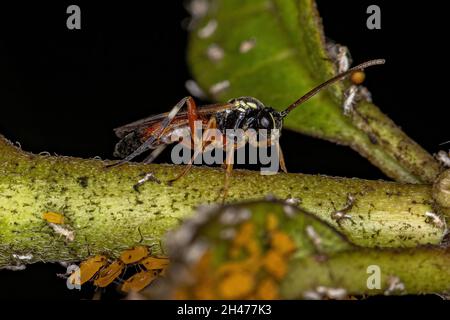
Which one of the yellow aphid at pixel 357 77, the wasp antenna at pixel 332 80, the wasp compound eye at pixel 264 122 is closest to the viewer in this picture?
the wasp antenna at pixel 332 80

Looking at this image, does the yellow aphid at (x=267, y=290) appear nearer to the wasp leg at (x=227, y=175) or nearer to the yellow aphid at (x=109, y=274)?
the wasp leg at (x=227, y=175)

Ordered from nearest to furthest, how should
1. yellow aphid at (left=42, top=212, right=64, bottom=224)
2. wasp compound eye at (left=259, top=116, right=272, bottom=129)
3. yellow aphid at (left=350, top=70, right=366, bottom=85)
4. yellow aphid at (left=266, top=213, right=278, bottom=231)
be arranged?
yellow aphid at (left=266, top=213, right=278, bottom=231)
yellow aphid at (left=42, top=212, right=64, bottom=224)
yellow aphid at (left=350, top=70, right=366, bottom=85)
wasp compound eye at (left=259, top=116, right=272, bottom=129)

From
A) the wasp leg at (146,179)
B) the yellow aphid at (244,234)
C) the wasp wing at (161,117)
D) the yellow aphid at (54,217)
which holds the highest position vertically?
the wasp wing at (161,117)

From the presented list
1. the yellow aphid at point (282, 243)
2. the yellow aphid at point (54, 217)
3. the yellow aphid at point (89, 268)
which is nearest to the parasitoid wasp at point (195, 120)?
the yellow aphid at point (89, 268)

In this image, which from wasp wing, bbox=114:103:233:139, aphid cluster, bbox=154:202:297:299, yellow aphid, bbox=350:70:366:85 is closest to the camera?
aphid cluster, bbox=154:202:297:299

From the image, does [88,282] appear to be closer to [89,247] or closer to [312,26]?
[89,247]

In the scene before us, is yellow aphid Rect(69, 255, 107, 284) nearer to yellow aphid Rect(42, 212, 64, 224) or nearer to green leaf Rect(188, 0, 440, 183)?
yellow aphid Rect(42, 212, 64, 224)

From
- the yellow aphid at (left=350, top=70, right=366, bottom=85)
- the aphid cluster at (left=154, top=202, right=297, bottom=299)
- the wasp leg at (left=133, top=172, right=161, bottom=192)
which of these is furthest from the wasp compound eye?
the aphid cluster at (left=154, top=202, right=297, bottom=299)
